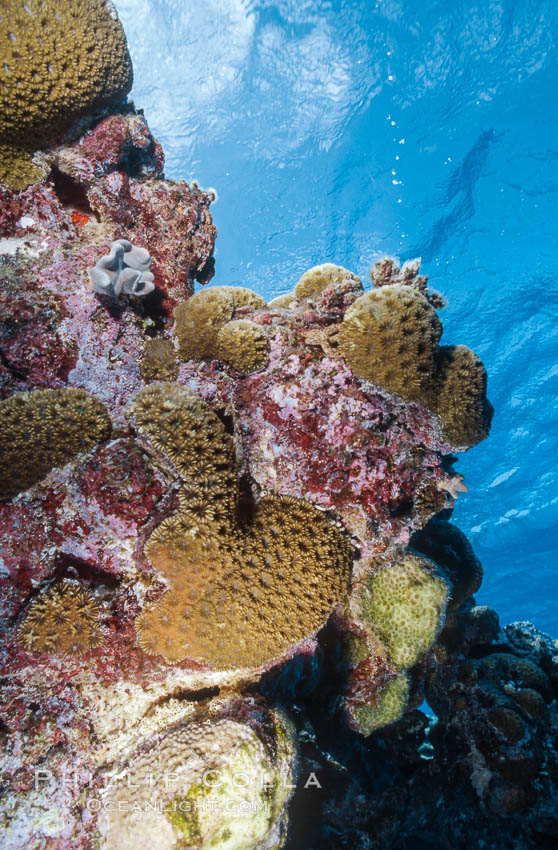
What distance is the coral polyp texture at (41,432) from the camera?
10.5 feet

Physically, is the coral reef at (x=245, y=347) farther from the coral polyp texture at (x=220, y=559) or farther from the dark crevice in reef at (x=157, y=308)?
the dark crevice in reef at (x=157, y=308)

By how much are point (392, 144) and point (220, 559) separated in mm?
Answer: 22451

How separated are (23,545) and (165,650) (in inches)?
56.8

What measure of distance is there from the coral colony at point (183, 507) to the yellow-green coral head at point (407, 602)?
24 mm

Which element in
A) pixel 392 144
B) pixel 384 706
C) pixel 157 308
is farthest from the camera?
pixel 392 144

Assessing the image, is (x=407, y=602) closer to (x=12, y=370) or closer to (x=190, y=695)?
(x=190, y=695)

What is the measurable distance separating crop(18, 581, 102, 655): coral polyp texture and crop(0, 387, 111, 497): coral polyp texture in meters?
0.90

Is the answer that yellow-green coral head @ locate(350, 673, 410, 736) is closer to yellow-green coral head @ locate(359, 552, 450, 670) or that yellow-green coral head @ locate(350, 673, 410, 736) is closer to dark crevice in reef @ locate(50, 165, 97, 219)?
yellow-green coral head @ locate(359, 552, 450, 670)

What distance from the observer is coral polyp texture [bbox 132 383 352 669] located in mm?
3193

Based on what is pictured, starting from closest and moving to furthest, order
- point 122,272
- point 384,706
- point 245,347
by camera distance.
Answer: point 245,347 → point 122,272 → point 384,706

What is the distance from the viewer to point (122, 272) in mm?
3975

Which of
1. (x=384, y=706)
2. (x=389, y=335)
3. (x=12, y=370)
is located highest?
(x=389, y=335)

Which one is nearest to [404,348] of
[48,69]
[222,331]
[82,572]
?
[222,331]

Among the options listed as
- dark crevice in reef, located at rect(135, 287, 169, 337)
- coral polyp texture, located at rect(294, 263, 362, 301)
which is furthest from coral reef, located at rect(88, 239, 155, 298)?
coral polyp texture, located at rect(294, 263, 362, 301)
